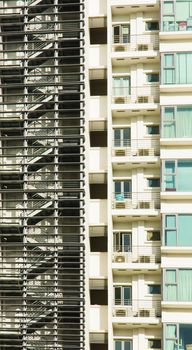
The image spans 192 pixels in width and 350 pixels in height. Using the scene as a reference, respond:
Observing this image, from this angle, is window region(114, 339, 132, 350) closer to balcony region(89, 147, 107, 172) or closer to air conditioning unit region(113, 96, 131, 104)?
balcony region(89, 147, 107, 172)

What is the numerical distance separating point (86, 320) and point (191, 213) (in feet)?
23.4

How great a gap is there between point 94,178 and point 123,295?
6.05 m

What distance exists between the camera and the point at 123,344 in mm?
25578

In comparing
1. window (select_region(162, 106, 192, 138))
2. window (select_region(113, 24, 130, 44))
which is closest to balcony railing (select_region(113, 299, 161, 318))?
window (select_region(162, 106, 192, 138))

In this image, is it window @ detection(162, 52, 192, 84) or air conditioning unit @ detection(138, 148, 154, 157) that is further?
air conditioning unit @ detection(138, 148, 154, 157)

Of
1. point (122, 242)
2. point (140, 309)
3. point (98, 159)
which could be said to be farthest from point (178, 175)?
point (140, 309)

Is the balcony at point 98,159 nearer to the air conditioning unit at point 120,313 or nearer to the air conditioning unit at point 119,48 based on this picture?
the air conditioning unit at point 119,48

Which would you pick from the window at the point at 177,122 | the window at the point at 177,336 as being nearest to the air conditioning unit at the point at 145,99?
the window at the point at 177,122

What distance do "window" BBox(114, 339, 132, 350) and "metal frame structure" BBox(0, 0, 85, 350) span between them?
2.28 metres

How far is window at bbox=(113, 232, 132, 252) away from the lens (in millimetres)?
26141

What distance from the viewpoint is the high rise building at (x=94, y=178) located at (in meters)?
24.5

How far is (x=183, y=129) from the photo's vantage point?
25.2 m

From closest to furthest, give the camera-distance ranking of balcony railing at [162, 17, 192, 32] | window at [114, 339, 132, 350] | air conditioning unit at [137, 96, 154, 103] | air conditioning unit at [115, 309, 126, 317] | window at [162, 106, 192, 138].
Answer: air conditioning unit at [115, 309, 126, 317] → window at [162, 106, 192, 138] → window at [114, 339, 132, 350] → balcony railing at [162, 17, 192, 32] → air conditioning unit at [137, 96, 154, 103]

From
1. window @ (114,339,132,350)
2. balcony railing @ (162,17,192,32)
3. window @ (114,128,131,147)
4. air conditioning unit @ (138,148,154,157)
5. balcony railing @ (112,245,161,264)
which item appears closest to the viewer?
balcony railing @ (112,245,161,264)
